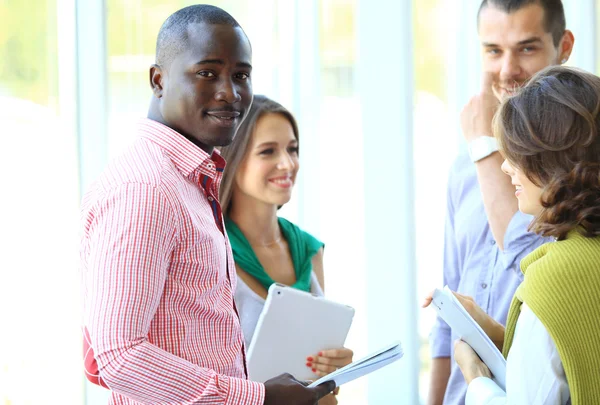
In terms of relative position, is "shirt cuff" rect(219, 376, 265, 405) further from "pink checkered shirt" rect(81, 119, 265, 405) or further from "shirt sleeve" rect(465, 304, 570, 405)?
"shirt sleeve" rect(465, 304, 570, 405)

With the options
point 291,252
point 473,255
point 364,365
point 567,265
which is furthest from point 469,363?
point 291,252

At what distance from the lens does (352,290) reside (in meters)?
3.72

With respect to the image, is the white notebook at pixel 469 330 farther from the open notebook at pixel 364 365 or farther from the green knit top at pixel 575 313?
the green knit top at pixel 575 313

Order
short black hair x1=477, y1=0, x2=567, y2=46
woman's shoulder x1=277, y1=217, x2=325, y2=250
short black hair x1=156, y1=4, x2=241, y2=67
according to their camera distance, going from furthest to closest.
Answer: woman's shoulder x1=277, y1=217, x2=325, y2=250
short black hair x1=477, y1=0, x2=567, y2=46
short black hair x1=156, y1=4, x2=241, y2=67

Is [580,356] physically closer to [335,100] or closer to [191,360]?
[191,360]

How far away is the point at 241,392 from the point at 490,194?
1.10m

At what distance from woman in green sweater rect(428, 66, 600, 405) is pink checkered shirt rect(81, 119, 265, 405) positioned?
485mm

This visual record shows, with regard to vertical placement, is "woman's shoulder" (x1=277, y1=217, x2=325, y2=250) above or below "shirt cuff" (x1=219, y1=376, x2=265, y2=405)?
below

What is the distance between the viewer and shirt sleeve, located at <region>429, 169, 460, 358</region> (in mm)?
2271

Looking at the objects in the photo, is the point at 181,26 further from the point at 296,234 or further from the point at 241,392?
the point at 296,234

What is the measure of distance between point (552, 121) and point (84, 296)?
0.92 meters

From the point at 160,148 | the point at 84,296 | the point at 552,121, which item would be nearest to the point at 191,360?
the point at 84,296

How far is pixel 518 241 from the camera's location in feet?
6.57

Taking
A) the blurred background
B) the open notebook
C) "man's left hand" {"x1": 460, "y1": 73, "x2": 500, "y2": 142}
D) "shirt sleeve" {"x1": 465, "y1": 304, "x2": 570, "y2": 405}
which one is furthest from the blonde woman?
"shirt sleeve" {"x1": 465, "y1": 304, "x2": 570, "y2": 405}
